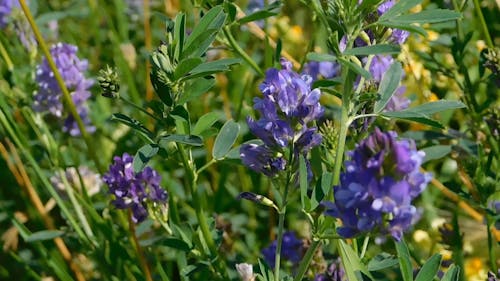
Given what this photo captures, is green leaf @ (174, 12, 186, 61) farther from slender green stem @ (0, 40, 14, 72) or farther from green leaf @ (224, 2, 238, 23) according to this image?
slender green stem @ (0, 40, 14, 72)

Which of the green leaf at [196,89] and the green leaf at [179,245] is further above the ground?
the green leaf at [196,89]

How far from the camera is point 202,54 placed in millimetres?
1326

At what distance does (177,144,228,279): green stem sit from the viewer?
4.41ft

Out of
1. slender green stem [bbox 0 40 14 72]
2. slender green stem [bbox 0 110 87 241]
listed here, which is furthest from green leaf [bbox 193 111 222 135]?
slender green stem [bbox 0 40 14 72]

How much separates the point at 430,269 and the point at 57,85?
1143 millimetres

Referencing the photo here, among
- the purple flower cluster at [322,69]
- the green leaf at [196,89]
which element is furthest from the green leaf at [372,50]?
the purple flower cluster at [322,69]

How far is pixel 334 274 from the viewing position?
1502 millimetres

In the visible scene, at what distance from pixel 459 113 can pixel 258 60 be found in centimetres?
64

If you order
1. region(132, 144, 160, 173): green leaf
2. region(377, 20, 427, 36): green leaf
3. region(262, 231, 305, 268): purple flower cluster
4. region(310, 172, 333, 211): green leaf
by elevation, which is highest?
region(377, 20, 427, 36): green leaf

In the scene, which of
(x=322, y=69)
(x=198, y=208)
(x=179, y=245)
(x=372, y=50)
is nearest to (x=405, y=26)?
(x=372, y=50)

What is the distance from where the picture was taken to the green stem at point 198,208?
1.34m

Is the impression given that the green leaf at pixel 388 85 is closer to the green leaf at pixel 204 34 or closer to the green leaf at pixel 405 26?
the green leaf at pixel 405 26

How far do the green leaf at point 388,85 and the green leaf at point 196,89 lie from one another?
0.86ft

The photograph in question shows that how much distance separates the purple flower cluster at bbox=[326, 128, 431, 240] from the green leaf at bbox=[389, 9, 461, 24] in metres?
0.29
